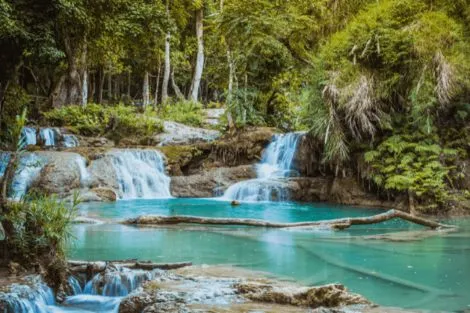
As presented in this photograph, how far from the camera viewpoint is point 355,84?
1369 centimetres

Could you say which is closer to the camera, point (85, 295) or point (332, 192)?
point (85, 295)

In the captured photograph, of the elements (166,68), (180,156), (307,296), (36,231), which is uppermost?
(166,68)

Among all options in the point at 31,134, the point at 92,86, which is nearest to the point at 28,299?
the point at 31,134

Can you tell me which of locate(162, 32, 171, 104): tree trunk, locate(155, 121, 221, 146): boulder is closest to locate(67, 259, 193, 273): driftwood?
locate(155, 121, 221, 146): boulder

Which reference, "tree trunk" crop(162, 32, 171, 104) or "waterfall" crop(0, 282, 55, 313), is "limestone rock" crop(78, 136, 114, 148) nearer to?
"tree trunk" crop(162, 32, 171, 104)

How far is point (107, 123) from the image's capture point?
69.3 ft

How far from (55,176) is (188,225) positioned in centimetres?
703

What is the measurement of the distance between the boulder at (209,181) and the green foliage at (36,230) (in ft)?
36.3

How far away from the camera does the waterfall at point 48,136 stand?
19.1 metres

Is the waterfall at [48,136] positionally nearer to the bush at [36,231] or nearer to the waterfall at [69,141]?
the waterfall at [69,141]

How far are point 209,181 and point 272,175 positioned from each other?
214 centimetres

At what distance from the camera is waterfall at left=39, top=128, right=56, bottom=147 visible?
19084 mm

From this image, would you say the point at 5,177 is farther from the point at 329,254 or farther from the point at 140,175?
the point at 140,175

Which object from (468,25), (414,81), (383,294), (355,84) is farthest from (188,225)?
(468,25)
